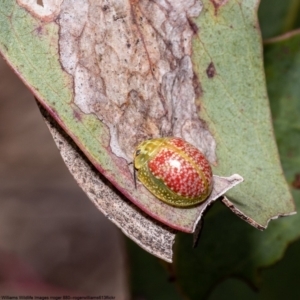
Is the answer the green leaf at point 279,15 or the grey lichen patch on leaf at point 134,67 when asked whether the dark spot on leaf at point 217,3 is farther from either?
the green leaf at point 279,15

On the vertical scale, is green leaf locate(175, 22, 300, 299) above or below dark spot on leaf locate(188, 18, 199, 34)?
below

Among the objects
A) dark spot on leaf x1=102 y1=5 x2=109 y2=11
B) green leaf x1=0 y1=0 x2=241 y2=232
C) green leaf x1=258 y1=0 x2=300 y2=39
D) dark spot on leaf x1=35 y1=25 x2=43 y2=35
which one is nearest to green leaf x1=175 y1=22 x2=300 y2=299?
green leaf x1=258 y1=0 x2=300 y2=39

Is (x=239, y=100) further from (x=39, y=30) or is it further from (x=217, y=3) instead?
(x=39, y=30)

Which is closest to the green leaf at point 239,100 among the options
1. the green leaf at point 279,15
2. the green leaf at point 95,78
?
the green leaf at point 95,78

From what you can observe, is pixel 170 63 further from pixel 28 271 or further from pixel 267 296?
pixel 28 271

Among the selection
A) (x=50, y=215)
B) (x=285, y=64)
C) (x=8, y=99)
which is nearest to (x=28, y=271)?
(x=50, y=215)

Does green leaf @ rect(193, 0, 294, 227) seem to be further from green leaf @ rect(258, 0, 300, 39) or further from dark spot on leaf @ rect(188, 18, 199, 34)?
green leaf @ rect(258, 0, 300, 39)

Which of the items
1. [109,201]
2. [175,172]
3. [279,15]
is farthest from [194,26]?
[279,15]
